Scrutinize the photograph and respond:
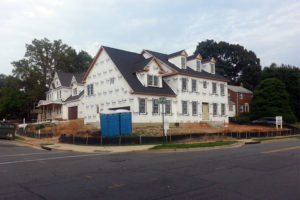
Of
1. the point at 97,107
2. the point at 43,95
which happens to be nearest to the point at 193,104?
the point at 97,107

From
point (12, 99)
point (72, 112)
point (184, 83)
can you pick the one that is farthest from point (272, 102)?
point (12, 99)

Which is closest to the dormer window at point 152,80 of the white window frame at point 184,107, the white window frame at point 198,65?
the white window frame at point 184,107

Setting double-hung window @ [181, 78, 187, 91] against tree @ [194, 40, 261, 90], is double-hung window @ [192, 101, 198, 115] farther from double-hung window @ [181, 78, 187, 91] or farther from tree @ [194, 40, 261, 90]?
tree @ [194, 40, 261, 90]

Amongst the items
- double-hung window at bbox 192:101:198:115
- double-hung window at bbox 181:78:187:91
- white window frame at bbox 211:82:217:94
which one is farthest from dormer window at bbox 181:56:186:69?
white window frame at bbox 211:82:217:94

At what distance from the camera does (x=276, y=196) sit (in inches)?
264

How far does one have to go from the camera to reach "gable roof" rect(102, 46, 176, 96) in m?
30.1

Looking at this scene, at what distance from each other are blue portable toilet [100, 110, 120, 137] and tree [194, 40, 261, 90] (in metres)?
57.1

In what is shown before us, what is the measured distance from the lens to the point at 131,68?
33062 millimetres

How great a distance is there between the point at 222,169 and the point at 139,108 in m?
20.0

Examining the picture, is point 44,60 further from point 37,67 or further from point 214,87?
point 214,87

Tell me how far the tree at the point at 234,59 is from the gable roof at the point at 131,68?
146 feet

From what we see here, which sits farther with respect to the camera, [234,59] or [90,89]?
[234,59]

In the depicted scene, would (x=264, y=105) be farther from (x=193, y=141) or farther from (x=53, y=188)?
(x=53, y=188)

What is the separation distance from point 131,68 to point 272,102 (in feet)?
85.2
